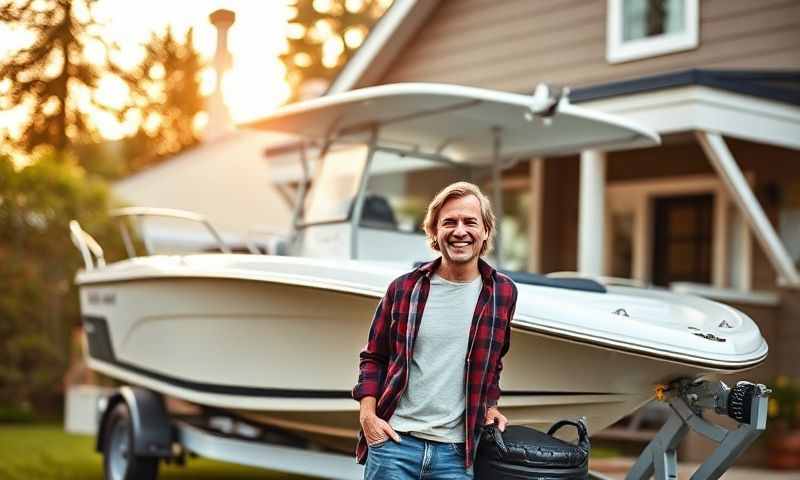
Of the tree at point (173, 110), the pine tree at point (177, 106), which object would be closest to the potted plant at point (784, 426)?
the tree at point (173, 110)

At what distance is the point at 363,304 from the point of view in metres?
5.72

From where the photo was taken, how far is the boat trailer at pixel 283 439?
470 centimetres

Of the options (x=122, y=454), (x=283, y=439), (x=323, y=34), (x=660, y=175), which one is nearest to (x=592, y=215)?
(x=660, y=175)

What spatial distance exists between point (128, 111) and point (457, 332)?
1871 cm

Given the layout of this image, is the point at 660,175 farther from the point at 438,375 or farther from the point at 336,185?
the point at 438,375

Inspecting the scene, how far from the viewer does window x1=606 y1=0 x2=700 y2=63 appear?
1033 centimetres

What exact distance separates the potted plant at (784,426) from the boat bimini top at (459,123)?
2870mm

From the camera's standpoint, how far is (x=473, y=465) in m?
3.86

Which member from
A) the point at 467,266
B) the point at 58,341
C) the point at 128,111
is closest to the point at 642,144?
the point at 467,266

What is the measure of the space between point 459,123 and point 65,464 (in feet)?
14.3

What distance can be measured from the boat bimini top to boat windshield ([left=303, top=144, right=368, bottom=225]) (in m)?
0.10

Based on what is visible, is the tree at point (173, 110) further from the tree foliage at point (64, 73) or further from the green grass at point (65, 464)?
the green grass at point (65, 464)

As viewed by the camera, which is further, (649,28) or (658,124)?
(649,28)

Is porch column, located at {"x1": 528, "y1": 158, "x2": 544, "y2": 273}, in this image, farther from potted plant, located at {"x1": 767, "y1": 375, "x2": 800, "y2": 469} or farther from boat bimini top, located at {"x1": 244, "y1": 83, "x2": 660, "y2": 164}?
boat bimini top, located at {"x1": 244, "y1": 83, "x2": 660, "y2": 164}
